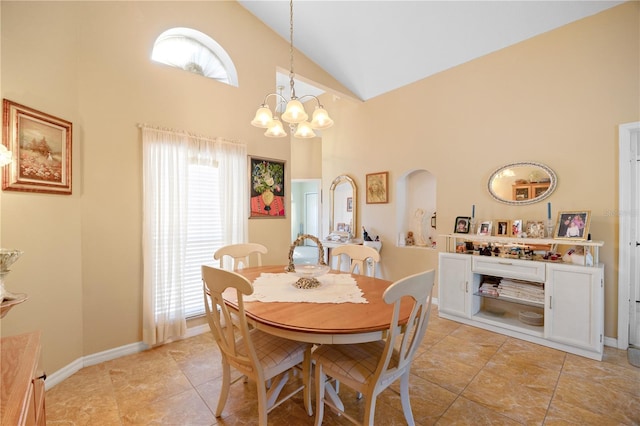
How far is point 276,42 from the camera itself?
11.8 ft

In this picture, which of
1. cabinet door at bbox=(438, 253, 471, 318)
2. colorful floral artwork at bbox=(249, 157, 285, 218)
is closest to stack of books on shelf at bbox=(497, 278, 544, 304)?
cabinet door at bbox=(438, 253, 471, 318)

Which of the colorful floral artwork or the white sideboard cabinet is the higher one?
the colorful floral artwork

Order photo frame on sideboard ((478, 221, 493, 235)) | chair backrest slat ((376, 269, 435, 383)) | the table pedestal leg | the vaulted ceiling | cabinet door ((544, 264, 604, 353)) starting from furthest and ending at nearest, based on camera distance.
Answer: photo frame on sideboard ((478, 221, 493, 235)) → the vaulted ceiling → cabinet door ((544, 264, 604, 353)) → the table pedestal leg → chair backrest slat ((376, 269, 435, 383))

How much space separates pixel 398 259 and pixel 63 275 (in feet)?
12.9

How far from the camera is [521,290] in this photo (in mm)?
2889

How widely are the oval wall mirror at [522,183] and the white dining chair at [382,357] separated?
2.34m

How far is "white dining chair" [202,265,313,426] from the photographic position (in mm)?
1433

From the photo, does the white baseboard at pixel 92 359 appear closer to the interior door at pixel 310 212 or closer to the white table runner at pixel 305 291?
the white table runner at pixel 305 291

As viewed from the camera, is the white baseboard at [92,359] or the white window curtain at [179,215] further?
the white window curtain at [179,215]

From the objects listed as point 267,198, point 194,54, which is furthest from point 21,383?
point 194,54

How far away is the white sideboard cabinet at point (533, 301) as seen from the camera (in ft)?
7.91

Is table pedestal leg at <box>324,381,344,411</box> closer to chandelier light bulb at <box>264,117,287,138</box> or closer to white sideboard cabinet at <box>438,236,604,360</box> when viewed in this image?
chandelier light bulb at <box>264,117,287,138</box>

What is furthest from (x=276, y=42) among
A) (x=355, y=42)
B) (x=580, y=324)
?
(x=580, y=324)

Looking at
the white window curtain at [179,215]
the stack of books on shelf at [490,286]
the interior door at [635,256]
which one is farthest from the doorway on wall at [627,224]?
the white window curtain at [179,215]
